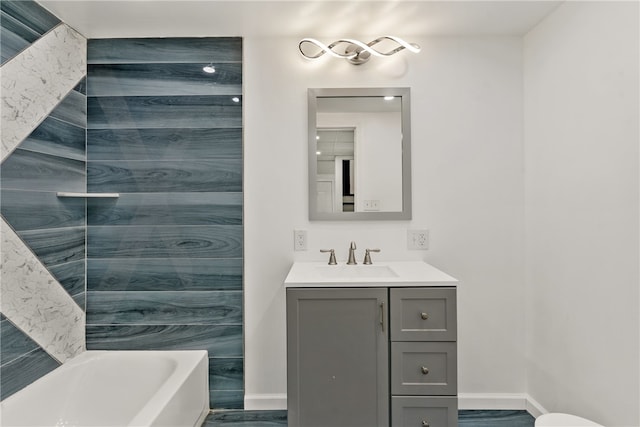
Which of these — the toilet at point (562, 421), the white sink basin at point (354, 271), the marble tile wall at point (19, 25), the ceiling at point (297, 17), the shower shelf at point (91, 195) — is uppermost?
the ceiling at point (297, 17)

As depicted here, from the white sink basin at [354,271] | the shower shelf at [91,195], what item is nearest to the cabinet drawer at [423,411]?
the white sink basin at [354,271]

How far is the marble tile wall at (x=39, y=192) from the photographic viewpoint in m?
1.72

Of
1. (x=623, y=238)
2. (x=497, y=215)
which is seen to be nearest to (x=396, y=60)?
(x=497, y=215)

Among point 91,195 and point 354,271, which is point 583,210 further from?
point 91,195

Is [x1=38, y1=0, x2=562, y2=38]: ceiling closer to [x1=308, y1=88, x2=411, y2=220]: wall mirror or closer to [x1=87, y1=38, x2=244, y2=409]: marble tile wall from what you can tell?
[x1=87, y1=38, x2=244, y2=409]: marble tile wall

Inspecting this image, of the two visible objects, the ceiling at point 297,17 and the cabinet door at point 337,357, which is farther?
the ceiling at point 297,17

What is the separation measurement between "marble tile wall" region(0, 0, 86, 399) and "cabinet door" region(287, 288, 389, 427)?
126 centimetres

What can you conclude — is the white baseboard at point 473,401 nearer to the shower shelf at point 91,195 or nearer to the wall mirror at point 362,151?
the wall mirror at point 362,151

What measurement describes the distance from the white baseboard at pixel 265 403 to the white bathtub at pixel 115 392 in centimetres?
24

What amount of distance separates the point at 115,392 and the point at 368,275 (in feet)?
4.87

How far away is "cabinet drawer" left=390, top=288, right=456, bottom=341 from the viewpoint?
5.46 feet

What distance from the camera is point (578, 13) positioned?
1.79 meters

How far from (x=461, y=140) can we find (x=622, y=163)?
85 centimetres

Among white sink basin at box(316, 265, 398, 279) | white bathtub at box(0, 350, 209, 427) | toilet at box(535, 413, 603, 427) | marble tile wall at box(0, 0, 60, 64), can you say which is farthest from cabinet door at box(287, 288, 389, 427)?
marble tile wall at box(0, 0, 60, 64)
